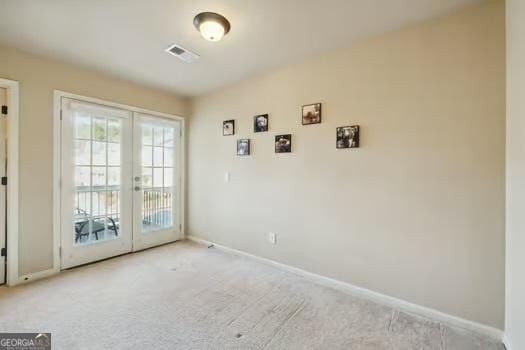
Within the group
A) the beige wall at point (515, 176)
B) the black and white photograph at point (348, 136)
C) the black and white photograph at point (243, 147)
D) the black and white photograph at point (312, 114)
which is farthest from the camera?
the black and white photograph at point (243, 147)

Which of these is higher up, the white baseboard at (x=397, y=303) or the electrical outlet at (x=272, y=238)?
the electrical outlet at (x=272, y=238)

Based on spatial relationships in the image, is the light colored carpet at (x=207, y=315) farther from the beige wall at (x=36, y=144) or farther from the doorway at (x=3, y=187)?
the beige wall at (x=36, y=144)

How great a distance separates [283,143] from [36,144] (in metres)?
2.67

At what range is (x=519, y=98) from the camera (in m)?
1.43

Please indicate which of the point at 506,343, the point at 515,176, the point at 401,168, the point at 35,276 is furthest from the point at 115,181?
the point at 506,343

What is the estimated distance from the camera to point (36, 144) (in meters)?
2.54

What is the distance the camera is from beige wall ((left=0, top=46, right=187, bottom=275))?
2.45 meters

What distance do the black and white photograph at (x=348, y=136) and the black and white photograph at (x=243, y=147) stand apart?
123 centimetres

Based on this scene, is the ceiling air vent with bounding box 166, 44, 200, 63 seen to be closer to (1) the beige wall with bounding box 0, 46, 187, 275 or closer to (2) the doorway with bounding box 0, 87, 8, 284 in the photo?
(1) the beige wall with bounding box 0, 46, 187, 275

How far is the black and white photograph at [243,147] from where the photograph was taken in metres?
3.19

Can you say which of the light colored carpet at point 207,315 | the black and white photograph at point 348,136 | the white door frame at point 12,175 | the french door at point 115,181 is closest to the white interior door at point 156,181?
the french door at point 115,181

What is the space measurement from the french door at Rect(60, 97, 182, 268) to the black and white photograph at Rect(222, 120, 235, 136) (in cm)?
92

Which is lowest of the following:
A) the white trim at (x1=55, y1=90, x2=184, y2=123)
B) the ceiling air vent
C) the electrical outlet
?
the electrical outlet

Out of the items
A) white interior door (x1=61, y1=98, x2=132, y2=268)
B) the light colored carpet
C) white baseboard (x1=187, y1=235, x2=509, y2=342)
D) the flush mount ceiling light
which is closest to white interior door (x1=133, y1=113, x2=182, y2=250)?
white interior door (x1=61, y1=98, x2=132, y2=268)
